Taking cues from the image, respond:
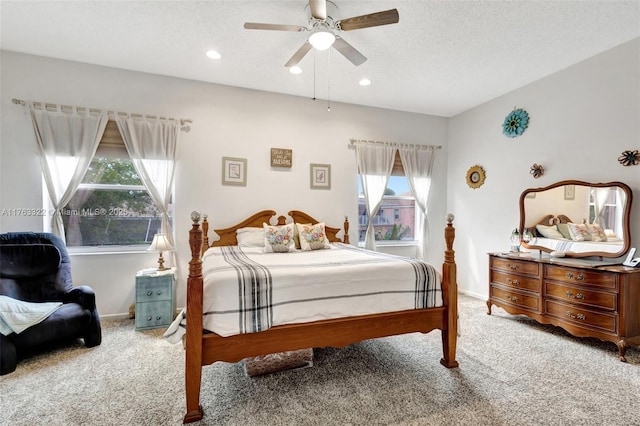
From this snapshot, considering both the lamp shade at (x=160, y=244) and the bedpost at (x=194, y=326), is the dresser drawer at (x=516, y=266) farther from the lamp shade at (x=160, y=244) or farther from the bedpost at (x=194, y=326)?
the lamp shade at (x=160, y=244)

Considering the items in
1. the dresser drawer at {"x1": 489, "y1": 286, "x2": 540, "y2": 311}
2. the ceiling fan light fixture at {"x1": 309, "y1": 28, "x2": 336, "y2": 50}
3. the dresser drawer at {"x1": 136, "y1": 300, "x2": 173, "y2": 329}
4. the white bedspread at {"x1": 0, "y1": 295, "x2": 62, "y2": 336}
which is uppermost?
the ceiling fan light fixture at {"x1": 309, "y1": 28, "x2": 336, "y2": 50}

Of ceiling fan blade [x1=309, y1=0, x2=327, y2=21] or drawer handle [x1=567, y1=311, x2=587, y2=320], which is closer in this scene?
ceiling fan blade [x1=309, y1=0, x2=327, y2=21]

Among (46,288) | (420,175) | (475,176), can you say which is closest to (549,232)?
(475,176)

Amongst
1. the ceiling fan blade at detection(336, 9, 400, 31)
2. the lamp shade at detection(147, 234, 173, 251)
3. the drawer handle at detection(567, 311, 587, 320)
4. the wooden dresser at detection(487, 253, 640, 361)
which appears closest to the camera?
the ceiling fan blade at detection(336, 9, 400, 31)

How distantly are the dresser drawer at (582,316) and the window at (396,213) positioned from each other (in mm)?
2223

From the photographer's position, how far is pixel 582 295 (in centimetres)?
282

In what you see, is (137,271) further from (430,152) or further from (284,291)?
(430,152)

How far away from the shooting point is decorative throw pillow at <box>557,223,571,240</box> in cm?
337

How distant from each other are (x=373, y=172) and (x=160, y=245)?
10.1 feet

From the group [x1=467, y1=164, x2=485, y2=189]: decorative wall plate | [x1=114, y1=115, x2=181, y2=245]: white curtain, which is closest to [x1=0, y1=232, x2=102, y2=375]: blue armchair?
[x1=114, y1=115, x2=181, y2=245]: white curtain

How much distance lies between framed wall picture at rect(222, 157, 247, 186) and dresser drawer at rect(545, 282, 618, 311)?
3.75 metres

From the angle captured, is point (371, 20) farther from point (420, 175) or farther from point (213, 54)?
point (420, 175)

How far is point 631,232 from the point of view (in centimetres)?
292

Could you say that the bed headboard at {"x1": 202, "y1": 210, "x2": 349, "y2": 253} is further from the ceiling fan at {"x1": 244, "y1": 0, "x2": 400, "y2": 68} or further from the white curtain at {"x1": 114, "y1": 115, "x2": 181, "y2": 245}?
the ceiling fan at {"x1": 244, "y1": 0, "x2": 400, "y2": 68}
